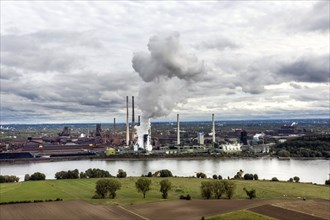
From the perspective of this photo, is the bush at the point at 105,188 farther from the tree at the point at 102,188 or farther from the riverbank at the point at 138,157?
the riverbank at the point at 138,157

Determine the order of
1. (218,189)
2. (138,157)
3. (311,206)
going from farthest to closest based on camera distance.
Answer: (138,157) < (218,189) < (311,206)

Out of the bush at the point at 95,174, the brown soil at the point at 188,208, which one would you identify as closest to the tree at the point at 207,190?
the brown soil at the point at 188,208

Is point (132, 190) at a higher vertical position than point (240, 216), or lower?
higher

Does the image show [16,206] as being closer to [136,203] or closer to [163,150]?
[136,203]

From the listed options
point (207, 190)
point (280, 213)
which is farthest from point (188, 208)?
point (280, 213)

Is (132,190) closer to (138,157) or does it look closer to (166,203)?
(166,203)

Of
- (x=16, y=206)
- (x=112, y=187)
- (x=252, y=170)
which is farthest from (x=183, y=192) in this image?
(x=252, y=170)
